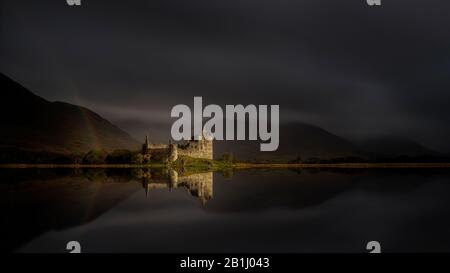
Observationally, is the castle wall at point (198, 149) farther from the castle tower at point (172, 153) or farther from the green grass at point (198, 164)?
the castle tower at point (172, 153)

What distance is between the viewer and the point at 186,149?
8631cm

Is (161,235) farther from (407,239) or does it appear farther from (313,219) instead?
(407,239)

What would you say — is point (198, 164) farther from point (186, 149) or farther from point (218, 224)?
point (218, 224)

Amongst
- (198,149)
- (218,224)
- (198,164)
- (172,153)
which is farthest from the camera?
(198,149)

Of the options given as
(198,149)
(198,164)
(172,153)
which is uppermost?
(198,149)

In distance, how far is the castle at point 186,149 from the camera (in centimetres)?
7812

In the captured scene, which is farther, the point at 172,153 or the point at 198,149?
the point at 198,149

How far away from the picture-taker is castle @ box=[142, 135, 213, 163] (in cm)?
7812

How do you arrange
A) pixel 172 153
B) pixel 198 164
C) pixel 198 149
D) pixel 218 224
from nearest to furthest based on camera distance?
pixel 218 224
pixel 172 153
pixel 198 164
pixel 198 149

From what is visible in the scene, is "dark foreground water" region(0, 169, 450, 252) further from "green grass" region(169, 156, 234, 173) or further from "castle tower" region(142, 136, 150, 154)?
"castle tower" region(142, 136, 150, 154)

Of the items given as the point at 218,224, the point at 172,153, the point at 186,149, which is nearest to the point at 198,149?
the point at 186,149
